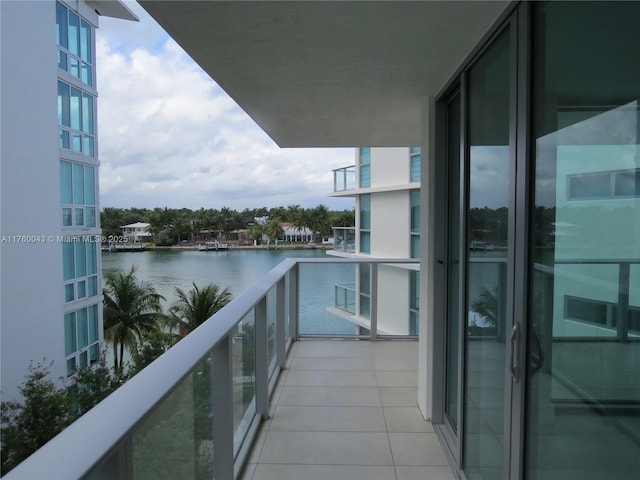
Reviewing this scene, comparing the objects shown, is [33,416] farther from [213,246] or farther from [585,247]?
[585,247]

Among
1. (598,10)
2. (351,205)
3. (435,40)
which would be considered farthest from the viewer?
(351,205)

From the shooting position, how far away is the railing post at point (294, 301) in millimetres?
5297

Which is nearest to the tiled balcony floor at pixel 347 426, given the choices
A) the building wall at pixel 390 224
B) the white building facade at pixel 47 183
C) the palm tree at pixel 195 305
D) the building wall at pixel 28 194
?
the building wall at pixel 390 224

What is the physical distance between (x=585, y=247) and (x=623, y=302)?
22 cm

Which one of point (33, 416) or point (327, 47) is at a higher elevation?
point (327, 47)

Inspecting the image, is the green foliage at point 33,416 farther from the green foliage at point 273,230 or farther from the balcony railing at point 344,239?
the balcony railing at point 344,239

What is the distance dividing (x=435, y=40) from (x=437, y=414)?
257cm

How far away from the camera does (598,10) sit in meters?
1.10

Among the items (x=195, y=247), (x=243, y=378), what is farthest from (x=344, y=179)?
(x=243, y=378)

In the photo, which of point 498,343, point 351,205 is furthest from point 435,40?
point 351,205

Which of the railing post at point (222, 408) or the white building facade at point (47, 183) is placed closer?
the railing post at point (222, 408)

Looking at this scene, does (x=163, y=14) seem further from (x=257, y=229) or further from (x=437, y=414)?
(x=257, y=229)

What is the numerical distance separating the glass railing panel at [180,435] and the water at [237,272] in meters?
1.48

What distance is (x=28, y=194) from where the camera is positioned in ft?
63.9
